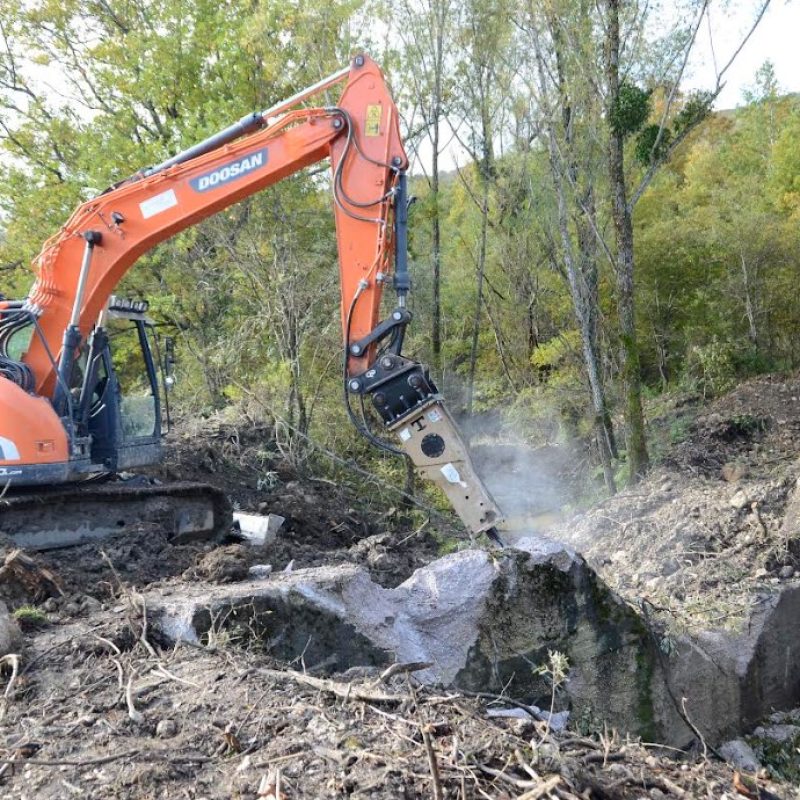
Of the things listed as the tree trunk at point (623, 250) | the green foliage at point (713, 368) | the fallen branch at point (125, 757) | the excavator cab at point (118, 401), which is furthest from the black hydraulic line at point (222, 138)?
the green foliage at point (713, 368)

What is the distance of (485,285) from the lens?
18219 mm

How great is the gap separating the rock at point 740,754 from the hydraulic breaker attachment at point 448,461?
2.05 meters

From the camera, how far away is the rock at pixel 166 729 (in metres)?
2.93

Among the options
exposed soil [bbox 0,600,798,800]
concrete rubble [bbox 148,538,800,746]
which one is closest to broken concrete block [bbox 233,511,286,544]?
concrete rubble [bbox 148,538,800,746]

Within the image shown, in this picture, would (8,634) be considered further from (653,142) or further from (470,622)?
(653,142)

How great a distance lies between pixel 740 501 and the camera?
798 cm

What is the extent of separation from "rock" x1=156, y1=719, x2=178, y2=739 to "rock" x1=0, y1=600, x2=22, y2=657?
122 centimetres

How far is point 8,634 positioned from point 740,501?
6543 millimetres

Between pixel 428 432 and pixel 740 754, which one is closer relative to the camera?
pixel 740 754

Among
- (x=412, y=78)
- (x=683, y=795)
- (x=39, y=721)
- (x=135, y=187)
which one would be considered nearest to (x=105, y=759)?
(x=39, y=721)

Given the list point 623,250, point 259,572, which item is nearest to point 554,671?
point 259,572

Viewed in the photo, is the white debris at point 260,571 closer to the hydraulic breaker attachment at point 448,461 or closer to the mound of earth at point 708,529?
the hydraulic breaker attachment at point 448,461

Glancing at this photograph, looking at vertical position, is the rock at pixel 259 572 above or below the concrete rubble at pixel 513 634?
above

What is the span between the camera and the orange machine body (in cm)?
649
